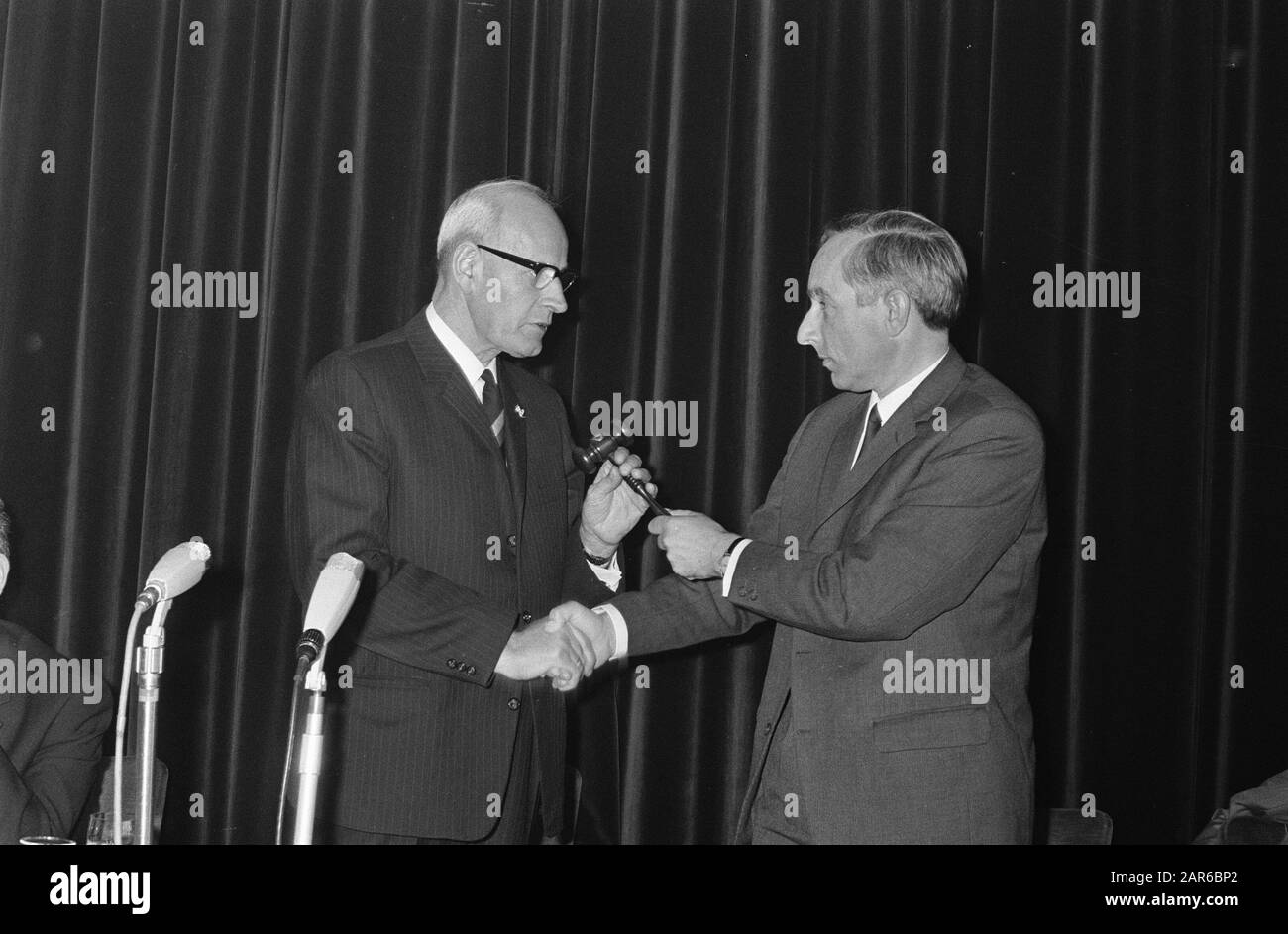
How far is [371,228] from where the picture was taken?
367 centimetres

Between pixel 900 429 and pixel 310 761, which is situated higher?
pixel 900 429

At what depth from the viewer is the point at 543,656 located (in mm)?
2463

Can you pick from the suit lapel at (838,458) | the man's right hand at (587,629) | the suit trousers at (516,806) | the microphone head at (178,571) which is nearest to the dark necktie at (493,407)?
the man's right hand at (587,629)

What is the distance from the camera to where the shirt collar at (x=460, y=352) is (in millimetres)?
2686

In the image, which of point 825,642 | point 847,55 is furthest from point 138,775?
point 847,55

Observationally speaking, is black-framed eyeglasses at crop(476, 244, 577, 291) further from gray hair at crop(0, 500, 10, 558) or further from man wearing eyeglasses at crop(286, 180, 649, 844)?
gray hair at crop(0, 500, 10, 558)

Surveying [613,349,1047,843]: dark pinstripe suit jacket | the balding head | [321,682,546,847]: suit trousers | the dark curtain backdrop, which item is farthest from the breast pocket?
the dark curtain backdrop

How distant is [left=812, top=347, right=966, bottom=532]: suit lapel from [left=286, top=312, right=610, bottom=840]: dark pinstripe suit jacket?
2.20ft

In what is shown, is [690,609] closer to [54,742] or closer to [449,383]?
[449,383]

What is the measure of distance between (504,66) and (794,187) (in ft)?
3.07

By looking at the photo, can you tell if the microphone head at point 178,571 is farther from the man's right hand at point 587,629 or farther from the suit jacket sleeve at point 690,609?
the suit jacket sleeve at point 690,609

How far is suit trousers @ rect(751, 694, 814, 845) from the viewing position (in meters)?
2.25

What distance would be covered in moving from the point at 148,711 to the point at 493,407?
1.30 metres

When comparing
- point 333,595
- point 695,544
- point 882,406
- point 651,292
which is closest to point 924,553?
point 882,406
